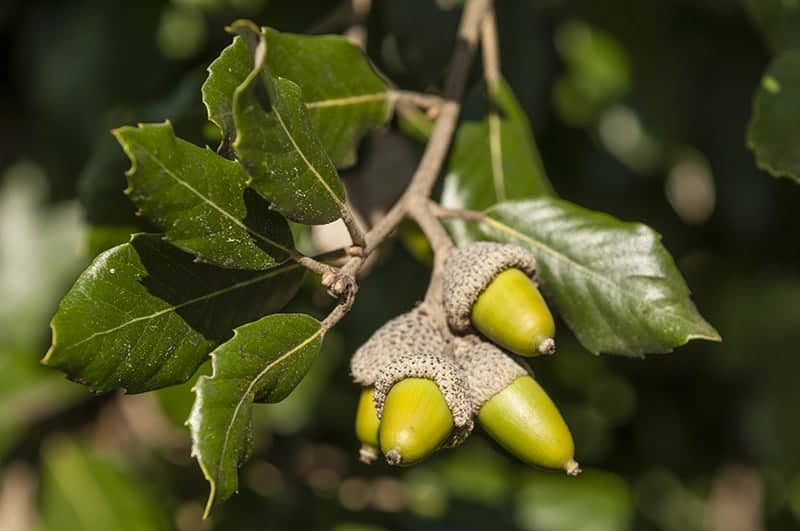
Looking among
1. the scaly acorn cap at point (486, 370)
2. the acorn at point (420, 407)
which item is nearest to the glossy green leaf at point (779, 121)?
the scaly acorn cap at point (486, 370)

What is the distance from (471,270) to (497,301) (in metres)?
0.05

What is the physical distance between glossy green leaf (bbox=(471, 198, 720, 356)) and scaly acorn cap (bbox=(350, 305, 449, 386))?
196 millimetres

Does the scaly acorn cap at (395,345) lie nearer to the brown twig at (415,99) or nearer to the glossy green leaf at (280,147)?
the glossy green leaf at (280,147)

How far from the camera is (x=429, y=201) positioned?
1.29 m

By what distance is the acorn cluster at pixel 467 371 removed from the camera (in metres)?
1.04

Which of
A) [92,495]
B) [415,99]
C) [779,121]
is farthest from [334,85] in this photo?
[92,495]

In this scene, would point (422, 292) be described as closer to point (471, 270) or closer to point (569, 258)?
point (569, 258)

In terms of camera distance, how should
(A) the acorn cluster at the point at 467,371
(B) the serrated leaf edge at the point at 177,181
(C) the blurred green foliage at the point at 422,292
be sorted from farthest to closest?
1. (C) the blurred green foliage at the point at 422,292
2. (A) the acorn cluster at the point at 467,371
3. (B) the serrated leaf edge at the point at 177,181

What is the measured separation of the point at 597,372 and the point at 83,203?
146 cm

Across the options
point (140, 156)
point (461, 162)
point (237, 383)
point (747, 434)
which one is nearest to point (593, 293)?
point (461, 162)

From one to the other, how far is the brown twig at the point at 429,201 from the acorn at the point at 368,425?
3.9 inches

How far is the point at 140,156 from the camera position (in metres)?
0.95

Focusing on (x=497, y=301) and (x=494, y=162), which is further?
(x=494, y=162)

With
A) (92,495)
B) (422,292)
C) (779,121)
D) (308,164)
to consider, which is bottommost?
(92,495)
